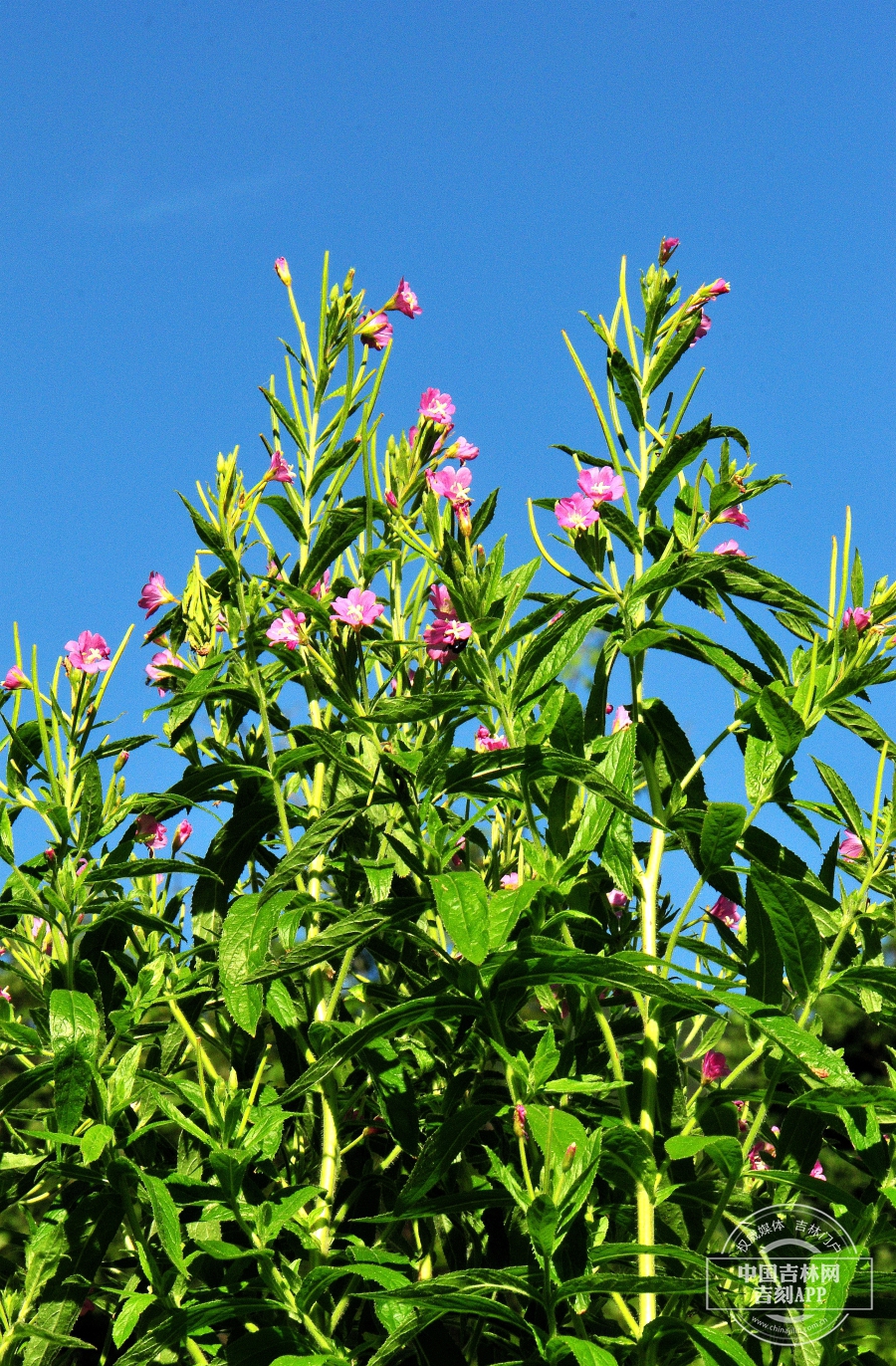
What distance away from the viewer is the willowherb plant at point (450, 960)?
1.65 m

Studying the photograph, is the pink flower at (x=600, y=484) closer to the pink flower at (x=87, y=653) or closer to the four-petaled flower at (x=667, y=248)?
the four-petaled flower at (x=667, y=248)

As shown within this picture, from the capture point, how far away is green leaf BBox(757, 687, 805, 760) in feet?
5.67

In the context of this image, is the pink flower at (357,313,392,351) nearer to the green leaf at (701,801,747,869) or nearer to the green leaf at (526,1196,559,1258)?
the green leaf at (701,801,747,869)

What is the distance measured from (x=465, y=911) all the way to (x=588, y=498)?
2.53 ft

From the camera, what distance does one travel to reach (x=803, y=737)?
70.5 inches

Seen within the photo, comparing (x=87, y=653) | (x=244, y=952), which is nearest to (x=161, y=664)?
(x=87, y=653)

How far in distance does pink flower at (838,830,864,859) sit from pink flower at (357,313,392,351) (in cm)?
142

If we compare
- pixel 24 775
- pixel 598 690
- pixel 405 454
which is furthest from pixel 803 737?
pixel 24 775

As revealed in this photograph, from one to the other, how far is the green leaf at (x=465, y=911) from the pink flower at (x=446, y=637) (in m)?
0.41

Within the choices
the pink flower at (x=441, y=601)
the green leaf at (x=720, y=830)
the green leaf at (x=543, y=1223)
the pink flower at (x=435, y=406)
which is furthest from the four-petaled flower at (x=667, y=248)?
the green leaf at (x=543, y=1223)

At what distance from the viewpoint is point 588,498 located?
6.48 ft

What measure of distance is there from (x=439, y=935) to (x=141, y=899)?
3.14 feet

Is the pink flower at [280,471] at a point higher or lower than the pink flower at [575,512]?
higher

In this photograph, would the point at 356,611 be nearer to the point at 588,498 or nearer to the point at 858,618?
the point at 588,498
